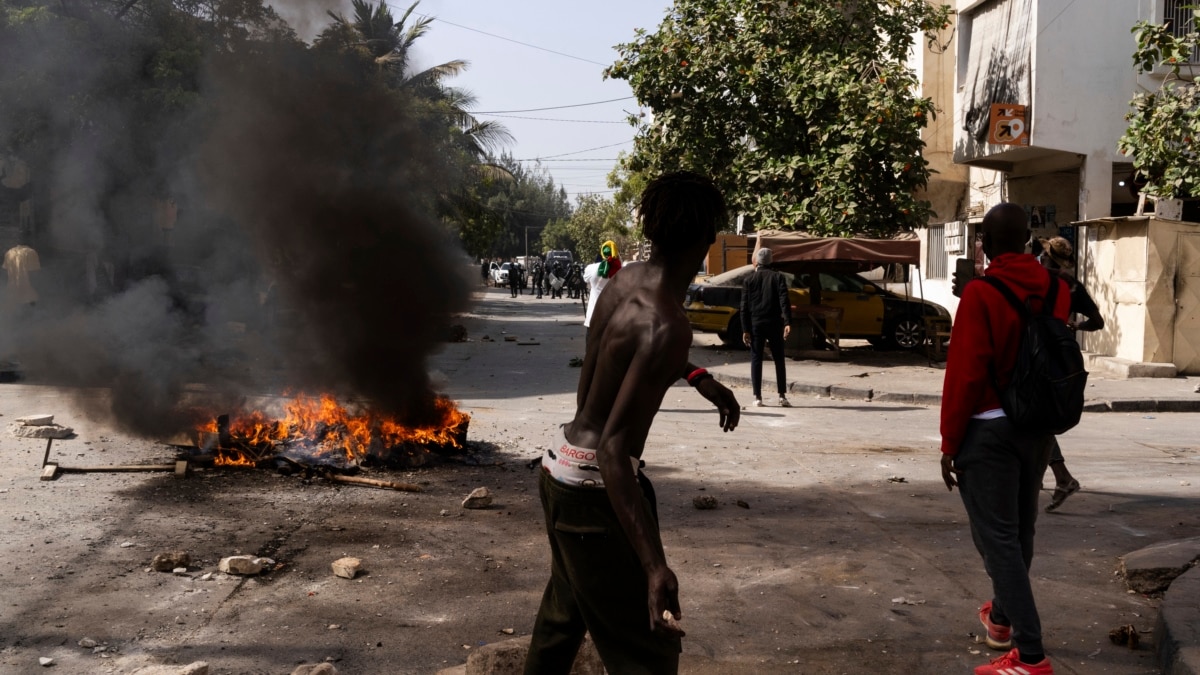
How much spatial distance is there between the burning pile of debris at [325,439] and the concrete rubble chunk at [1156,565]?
474 cm

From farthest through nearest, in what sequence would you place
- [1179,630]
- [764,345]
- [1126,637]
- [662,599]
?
1. [764,345]
2. [1126,637]
3. [1179,630]
4. [662,599]

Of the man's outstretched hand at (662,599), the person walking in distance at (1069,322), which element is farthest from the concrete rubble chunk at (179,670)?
the person walking in distance at (1069,322)

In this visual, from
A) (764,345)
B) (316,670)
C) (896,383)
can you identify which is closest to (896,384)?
(896,383)

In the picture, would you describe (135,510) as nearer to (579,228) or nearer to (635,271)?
(635,271)

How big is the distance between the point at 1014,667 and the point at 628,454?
6.90 feet

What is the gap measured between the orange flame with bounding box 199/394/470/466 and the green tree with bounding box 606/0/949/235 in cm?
1109

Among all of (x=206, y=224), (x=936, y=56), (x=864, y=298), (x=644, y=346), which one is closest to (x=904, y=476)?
(x=644, y=346)

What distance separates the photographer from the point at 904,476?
8.01 metres

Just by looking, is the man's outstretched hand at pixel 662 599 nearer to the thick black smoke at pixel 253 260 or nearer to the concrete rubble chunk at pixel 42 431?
the thick black smoke at pixel 253 260

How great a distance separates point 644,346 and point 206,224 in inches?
373

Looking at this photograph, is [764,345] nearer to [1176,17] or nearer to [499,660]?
[499,660]

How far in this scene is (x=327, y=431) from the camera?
26.0 feet

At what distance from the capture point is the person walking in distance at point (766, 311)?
38.5 ft

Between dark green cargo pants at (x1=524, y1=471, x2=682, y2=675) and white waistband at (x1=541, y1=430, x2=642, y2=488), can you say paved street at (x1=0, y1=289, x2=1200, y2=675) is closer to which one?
dark green cargo pants at (x1=524, y1=471, x2=682, y2=675)
